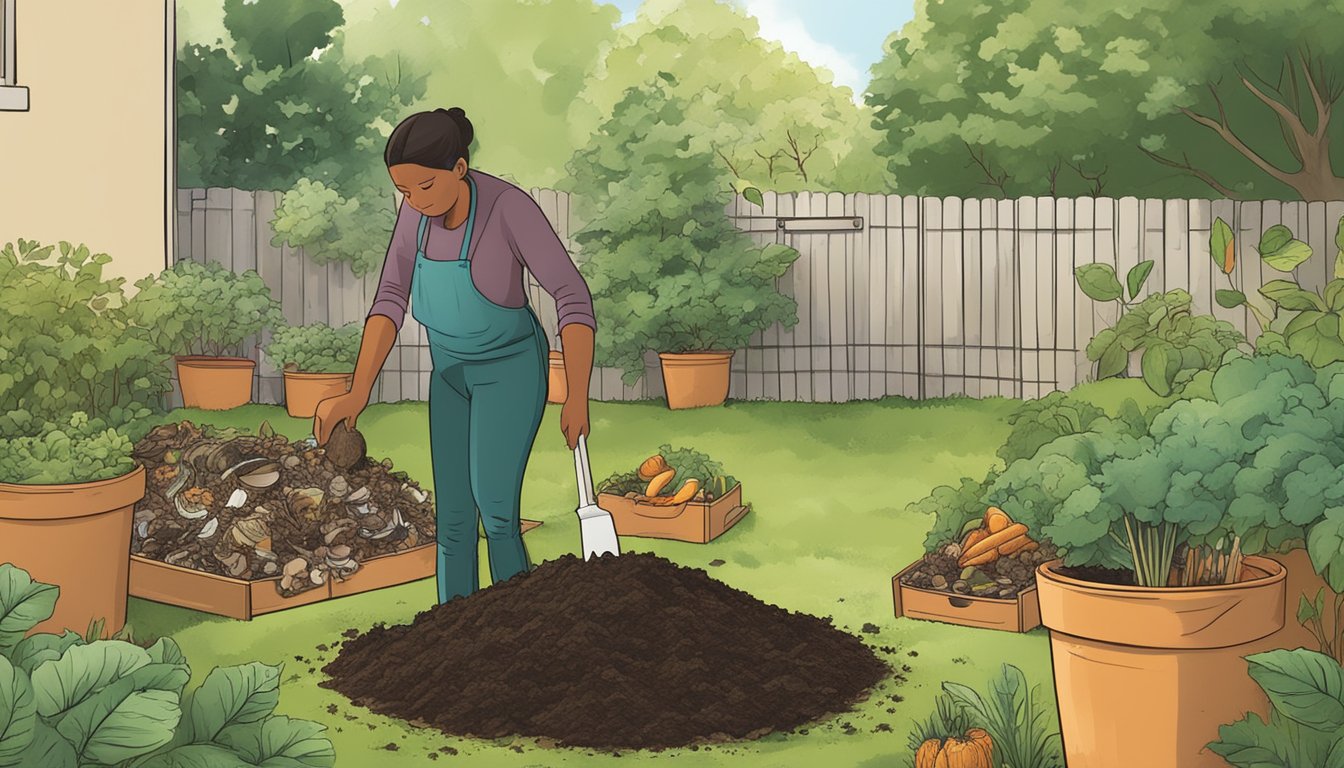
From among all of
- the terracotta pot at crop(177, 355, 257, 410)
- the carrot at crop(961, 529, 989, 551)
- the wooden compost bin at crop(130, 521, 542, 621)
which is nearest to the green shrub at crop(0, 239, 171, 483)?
the wooden compost bin at crop(130, 521, 542, 621)

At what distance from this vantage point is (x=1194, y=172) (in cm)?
1193

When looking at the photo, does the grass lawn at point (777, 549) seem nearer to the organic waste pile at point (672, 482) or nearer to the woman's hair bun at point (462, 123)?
the organic waste pile at point (672, 482)

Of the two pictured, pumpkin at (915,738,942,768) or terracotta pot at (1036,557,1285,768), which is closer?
terracotta pot at (1036,557,1285,768)

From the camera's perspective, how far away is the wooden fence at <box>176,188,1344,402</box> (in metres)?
8.58

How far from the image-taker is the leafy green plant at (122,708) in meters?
1.45

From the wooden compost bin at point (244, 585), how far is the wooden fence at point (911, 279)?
3823 mm

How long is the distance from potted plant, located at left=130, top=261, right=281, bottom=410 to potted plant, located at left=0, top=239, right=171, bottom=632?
8.69ft

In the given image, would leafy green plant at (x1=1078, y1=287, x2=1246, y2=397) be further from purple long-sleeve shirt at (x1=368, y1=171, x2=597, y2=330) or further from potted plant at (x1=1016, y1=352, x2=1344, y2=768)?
purple long-sleeve shirt at (x1=368, y1=171, x2=597, y2=330)

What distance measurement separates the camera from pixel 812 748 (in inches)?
132

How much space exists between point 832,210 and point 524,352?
16.5ft

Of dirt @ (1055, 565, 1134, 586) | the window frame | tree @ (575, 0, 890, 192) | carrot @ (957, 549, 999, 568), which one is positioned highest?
tree @ (575, 0, 890, 192)

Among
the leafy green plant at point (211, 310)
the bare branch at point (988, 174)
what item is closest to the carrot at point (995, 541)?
the leafy green plant at point (211, 310)

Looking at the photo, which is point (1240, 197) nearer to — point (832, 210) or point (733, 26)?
point (832, 210)

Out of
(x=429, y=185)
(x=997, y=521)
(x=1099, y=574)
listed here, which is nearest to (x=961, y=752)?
(x=1099, y=574)
